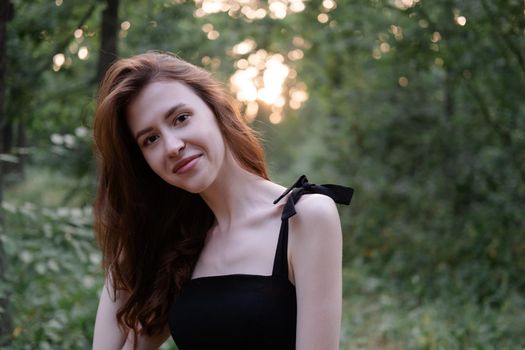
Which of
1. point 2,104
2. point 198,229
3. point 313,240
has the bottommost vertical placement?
point 2,104

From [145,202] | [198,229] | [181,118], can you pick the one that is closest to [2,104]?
[145,202]

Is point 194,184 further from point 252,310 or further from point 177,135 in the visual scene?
point 252,310

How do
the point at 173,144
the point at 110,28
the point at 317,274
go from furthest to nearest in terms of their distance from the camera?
1. the point at 110,28
2. the point at 173,144
3. the point at 317,274

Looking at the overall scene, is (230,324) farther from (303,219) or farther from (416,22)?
(416,22)

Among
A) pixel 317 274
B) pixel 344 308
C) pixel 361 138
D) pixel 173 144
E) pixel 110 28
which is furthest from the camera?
pixel 361 138

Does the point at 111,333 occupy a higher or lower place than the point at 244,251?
lower

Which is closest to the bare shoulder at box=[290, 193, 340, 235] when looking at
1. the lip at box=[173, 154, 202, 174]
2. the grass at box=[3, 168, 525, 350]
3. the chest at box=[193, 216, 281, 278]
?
the chest at box=[193, 216, 281, 278]

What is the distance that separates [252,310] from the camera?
1.87 metres

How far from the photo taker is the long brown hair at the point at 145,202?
6.81 ft

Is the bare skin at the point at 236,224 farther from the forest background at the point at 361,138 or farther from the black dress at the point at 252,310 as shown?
the forest background at the point at 361,138

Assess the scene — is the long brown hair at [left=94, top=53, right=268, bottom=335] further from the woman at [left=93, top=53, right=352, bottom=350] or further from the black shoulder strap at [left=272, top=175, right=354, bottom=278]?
the black shoulder strap at [left=272, top=175, right=354, bottom=278]

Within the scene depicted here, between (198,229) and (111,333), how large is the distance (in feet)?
1.53

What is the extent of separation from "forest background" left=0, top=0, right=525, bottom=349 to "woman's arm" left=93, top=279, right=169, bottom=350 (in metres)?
0.88

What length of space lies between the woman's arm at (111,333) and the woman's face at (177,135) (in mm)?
563
